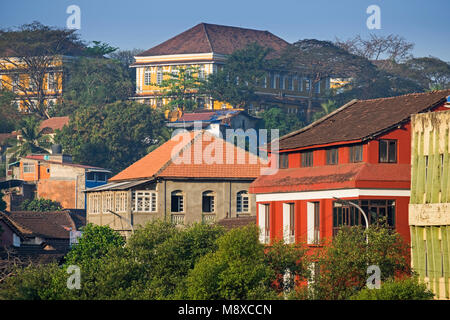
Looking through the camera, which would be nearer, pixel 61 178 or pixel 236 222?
pixel 236 222

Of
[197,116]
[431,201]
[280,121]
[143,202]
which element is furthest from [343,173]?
[280,121]

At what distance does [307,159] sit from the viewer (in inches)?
2530

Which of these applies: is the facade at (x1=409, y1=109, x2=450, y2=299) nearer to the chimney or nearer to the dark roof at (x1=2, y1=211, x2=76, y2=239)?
the dark roof at (x1=2, y1=211, x2=76, y2=239)

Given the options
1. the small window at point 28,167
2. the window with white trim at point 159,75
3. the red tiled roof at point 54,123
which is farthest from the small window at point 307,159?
the window with white trim at point 159,75

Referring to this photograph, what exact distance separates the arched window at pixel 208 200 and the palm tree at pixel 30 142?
54.3 m

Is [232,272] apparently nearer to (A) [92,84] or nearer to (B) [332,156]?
(B) [332,156]

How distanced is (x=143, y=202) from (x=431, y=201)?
34.5 meters

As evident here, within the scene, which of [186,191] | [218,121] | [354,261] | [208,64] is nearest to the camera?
[354,261]

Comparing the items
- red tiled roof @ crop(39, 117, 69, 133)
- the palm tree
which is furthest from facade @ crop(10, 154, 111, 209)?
red tiled roof @ crop(39, 117, 69, 133)

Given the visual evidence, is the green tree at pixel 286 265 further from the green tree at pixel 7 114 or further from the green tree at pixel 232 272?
the green tree at pixel 7 114

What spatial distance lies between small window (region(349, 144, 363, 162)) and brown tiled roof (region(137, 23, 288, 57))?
10154 centimetres

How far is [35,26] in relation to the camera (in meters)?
164

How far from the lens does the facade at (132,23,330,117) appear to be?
160 meters

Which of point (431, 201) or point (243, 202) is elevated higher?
point (431, 201)
